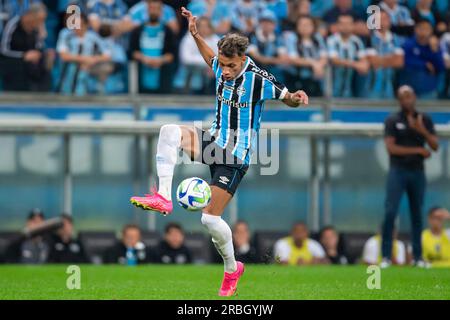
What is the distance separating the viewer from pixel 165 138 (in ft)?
37.6

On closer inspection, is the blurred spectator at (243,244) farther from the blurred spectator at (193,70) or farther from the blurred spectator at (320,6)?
the blurred spectator at (320,6)

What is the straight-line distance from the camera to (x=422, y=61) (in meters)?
20.2

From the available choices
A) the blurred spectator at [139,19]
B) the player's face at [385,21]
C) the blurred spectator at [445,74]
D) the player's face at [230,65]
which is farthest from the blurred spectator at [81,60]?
the player's face at [230,65]

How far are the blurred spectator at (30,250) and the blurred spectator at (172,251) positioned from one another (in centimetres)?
178

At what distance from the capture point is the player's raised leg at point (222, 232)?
11.6 metres

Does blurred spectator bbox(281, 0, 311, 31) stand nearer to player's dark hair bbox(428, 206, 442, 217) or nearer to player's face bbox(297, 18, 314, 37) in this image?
player's face bbox(297, 18, 314, 37)

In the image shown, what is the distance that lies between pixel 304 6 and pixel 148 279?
771cm

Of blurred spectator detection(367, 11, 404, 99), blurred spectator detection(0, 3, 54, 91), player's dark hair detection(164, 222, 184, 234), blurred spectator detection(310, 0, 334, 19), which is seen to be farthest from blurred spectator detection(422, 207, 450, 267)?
blurred spectator detection(0, 3, 54, 91)

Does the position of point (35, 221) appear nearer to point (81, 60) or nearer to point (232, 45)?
point (81, 60)

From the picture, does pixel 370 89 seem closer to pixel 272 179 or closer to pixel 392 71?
pixel 392 71

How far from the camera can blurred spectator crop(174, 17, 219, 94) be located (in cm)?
1944

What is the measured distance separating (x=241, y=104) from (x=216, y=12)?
856 centimetres

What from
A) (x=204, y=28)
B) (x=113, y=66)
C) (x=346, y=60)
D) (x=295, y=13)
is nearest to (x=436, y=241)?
(x=346, y=60)
